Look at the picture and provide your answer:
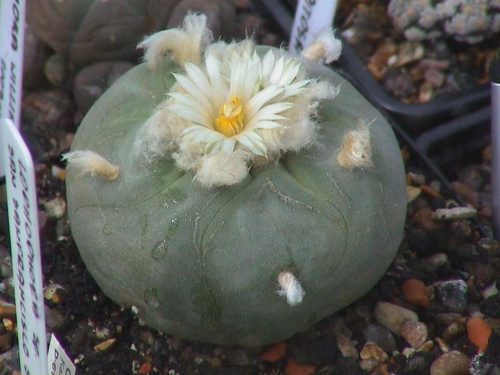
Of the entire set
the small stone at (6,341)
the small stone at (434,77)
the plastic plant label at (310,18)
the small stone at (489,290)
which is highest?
the plastic plant label at (310,18)

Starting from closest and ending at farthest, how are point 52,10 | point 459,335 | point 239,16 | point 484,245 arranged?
1. point 459,335
2. point 484,245
3. point 52,10
4. point 239,16

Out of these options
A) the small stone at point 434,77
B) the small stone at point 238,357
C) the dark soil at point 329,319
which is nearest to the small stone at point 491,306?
the dark soil at point 329,319

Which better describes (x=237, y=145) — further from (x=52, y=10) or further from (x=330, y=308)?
(x=52, y=10)

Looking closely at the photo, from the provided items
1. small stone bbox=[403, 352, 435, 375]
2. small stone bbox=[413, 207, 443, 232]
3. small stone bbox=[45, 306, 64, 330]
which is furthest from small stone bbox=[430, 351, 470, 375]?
small stone bbox=[45, 306, 64, 330]

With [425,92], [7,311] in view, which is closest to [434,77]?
[425,92]

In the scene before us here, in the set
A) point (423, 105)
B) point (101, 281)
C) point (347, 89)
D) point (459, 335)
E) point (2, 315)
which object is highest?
point (347, 89)

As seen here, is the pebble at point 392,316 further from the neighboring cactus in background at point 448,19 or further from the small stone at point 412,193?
the neighboring cactus in background at point 448,19

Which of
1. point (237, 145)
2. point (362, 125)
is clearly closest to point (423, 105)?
point (362, 125)
